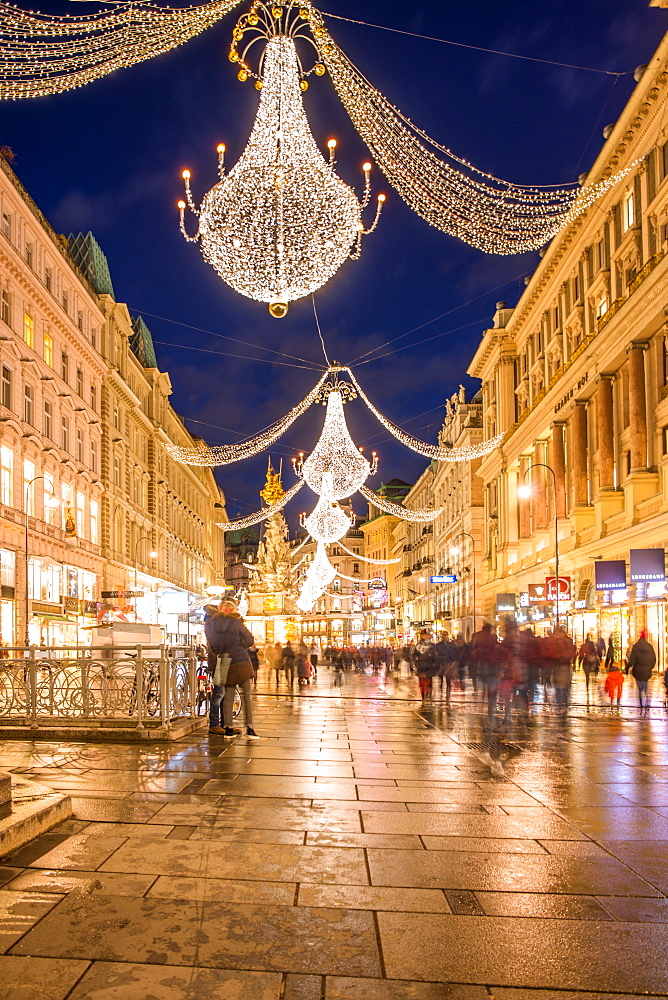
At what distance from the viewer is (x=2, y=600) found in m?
33.4

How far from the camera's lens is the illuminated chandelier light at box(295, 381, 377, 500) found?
3253 centimetres

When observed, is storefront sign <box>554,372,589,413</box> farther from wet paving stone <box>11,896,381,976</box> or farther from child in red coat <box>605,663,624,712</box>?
wet paving stone <box>11,896,381,976</box>

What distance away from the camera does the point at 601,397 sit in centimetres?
3772

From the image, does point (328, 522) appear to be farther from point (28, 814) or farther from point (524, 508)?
point (28, 814)

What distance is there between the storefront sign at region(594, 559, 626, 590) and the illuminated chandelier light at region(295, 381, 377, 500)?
1019 cm

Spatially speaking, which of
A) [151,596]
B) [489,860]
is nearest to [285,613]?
[151,596]

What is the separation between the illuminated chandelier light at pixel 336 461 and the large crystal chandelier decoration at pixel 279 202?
55.3ft

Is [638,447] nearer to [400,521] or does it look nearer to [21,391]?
[21,391]

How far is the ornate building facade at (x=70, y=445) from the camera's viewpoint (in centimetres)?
3531

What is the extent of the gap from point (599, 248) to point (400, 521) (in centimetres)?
9384

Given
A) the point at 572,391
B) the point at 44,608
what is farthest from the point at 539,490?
the point at 44,608

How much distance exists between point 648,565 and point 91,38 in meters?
23.9

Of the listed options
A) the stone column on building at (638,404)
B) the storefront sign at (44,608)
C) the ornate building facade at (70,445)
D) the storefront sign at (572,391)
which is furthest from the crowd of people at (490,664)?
the storefront sign at (572,391)

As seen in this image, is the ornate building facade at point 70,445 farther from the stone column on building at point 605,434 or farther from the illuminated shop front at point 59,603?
the stone column on building at point 605,434
